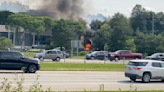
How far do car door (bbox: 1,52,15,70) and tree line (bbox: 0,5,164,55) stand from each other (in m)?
44.9

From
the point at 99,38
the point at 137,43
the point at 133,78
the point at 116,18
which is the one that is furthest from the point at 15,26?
the point at 133,78

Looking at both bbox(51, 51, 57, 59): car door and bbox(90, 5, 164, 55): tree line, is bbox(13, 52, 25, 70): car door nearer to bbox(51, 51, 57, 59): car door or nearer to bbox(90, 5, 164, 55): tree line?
bbox(51, 51, 57, 59): car door

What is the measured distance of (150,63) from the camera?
69.9 feet

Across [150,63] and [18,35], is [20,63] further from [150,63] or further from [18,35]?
[18,35]

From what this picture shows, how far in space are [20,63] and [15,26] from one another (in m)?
72.1

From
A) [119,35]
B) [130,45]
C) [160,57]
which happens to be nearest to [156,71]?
[160,57]

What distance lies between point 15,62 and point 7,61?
658 mm

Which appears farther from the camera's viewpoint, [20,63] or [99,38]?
[99,38]

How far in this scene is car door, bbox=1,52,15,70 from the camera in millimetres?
25047

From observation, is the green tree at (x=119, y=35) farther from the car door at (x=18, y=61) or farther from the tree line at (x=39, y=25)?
the car door at (x=18, y=61)

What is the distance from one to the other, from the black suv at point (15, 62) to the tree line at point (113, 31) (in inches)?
1743

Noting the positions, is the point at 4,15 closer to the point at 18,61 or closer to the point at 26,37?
the point at 26,37

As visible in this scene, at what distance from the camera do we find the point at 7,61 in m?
25.2

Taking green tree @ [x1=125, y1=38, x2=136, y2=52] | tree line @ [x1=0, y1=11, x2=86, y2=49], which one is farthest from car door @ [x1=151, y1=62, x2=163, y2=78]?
tree line @ [x1=0, y1=11, x2=86, y2=49]
